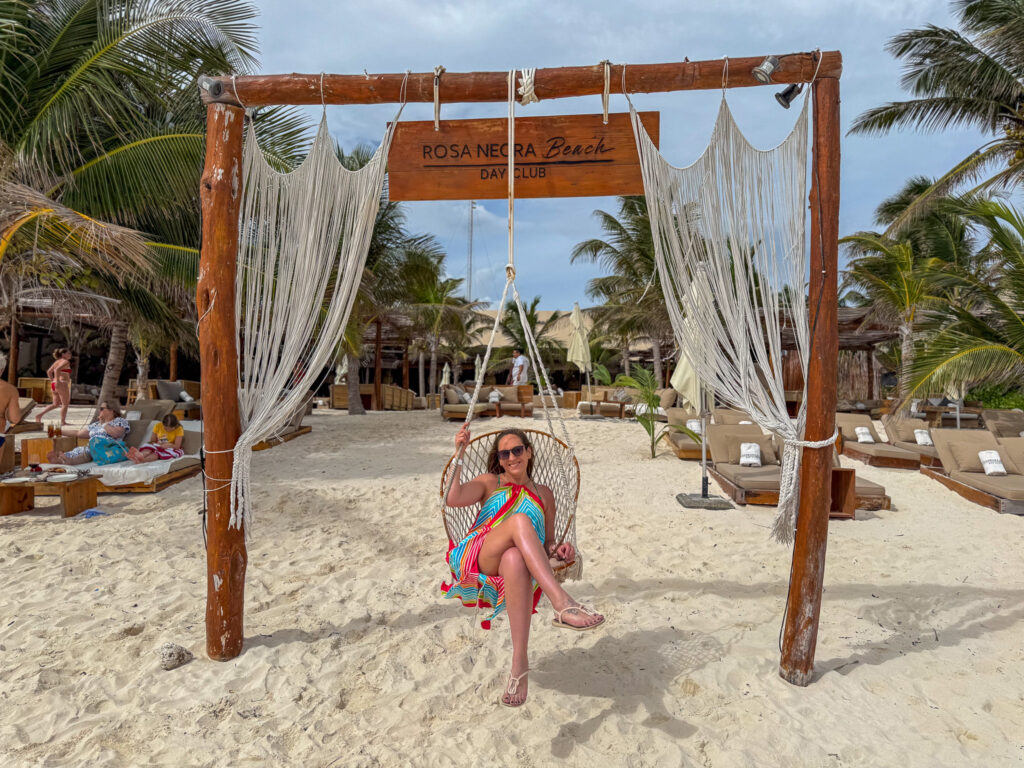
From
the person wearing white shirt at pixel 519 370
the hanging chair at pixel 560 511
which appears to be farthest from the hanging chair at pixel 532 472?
the person wearing white shirt at pixel 519 370

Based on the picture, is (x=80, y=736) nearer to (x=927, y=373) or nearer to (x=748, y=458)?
(x=748, y=458)

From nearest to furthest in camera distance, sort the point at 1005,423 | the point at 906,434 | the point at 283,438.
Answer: the point at 1005,423 → the point at 906,434 → the point at 283,438

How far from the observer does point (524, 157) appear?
2789mm

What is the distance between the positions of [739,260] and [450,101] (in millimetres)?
1497

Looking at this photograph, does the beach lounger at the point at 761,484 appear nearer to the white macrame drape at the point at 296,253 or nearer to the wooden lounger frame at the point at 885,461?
the wooden lounger frame at the point at 885,461

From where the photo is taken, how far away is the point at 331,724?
2238 millimetres

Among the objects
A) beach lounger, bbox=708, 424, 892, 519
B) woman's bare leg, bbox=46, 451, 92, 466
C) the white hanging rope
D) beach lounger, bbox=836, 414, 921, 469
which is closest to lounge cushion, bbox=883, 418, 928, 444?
beach lounger, bbox=836, 414, 921, 469

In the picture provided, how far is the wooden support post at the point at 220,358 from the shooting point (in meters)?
2.63

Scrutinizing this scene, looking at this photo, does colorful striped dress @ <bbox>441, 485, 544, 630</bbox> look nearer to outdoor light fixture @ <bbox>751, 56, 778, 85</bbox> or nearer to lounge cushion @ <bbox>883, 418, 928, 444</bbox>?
outdoor light fixture @ <bbox>751, 56, 778, 85</bbox>

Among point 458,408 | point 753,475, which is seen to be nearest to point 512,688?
point 753,475

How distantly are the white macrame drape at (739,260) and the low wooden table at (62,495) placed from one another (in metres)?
4.83

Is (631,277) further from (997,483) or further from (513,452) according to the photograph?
(513,452)

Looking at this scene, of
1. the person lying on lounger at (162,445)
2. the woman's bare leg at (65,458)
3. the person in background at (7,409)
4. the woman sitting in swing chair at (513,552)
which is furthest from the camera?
the person lying on lounger at (162,445)

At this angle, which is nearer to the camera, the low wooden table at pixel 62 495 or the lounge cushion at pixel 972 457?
the low wooden table at pixel 62 495
